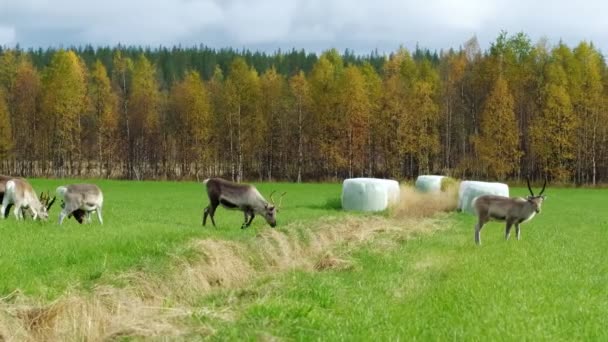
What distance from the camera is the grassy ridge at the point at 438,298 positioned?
Result: 28.8 feet

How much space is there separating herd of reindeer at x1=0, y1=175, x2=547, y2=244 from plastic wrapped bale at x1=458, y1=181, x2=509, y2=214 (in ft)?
27.6

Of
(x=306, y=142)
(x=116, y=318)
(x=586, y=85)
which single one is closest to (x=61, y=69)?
(x=306, y=142)

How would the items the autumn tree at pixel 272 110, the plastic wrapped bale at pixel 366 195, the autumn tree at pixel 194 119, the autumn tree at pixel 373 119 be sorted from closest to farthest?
the plastic wrapped bale at pixel 366 195 → the autumn tree at pixel 373 119 → the autumn tree at pixel 194 119 → the autumn tree at pixel 272 110

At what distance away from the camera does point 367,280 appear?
1323 cm

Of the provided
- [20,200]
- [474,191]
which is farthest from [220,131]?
[20,200]

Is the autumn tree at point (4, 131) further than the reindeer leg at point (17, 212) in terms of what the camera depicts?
Yes

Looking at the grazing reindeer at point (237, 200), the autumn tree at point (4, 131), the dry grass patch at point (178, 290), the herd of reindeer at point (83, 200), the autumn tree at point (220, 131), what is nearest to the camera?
the dry grass patch at point (178, 290)

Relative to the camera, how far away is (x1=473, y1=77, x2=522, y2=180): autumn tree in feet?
212

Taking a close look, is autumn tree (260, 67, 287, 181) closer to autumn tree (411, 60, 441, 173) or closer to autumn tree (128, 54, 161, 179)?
autumn tree (128, 54, 161, 179)

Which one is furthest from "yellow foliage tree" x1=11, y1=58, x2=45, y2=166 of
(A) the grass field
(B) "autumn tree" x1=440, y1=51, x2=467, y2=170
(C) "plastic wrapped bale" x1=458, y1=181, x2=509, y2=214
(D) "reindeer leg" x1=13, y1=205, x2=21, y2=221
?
(A) the grass field

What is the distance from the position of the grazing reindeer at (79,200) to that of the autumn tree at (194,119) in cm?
5334

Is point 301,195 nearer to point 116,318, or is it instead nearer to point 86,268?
point 86,268

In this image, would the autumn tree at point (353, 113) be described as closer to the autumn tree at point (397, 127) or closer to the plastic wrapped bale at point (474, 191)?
the autumn tree at point (397, 127)

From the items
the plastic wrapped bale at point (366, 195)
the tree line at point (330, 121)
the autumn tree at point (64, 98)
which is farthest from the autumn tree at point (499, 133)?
the autumn tree at point (64, 98)
